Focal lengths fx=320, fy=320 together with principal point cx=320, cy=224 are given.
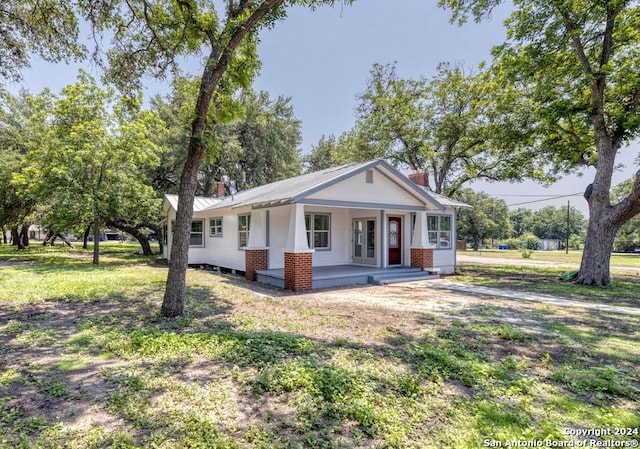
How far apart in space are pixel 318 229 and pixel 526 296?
24.1ft

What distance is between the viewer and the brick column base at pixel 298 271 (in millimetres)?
9500

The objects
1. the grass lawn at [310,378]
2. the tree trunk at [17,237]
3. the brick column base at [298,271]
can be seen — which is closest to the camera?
the grass lawn at [310,378]

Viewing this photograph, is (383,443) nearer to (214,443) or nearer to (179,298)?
(214,443)

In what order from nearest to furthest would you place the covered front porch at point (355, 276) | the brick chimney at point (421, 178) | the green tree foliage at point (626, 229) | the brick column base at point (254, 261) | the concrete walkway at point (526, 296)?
1. the concrete walkway at point (526, 296)
2. the covered front porch at point (355, 276)
3. the brick column base at point (254, 261)
4. the brick chimney at point (421, 178)
5. the green tree foliage at point (626, 229)

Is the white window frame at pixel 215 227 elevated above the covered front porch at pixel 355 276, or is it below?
above

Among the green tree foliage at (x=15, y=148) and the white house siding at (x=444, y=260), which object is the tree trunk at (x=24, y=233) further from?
the white house siding at (x=444, y=260)

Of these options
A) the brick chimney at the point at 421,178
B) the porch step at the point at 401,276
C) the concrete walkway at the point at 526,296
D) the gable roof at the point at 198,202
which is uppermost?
the brick chimney at the point at 421,178

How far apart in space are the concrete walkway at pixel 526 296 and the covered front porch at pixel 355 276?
89 cm

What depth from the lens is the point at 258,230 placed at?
39.9ft

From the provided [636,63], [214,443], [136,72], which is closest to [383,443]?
[214,443]

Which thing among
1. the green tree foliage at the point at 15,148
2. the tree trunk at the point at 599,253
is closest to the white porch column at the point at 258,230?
the tree trunk at the point at 599,253

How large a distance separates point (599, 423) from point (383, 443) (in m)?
1.99

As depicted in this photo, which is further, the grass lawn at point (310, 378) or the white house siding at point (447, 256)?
the white house siding at point (447, 256)

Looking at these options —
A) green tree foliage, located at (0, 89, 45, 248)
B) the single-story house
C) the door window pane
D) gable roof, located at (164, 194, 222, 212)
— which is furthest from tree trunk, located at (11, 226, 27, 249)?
the door window pane
